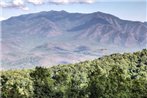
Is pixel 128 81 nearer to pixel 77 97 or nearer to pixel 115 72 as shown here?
→ pixel 115 72

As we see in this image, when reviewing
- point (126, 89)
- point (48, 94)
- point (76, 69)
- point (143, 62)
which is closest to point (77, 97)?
point (48, 94)

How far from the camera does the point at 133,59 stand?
199 metres

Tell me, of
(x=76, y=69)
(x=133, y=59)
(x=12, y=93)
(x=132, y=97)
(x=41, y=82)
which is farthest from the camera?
(x=133, y=59)

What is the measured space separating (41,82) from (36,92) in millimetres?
3864

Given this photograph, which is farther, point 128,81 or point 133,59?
point 133,59

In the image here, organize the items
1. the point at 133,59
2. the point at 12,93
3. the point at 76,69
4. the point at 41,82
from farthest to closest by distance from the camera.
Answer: the point at 133,59 < the point at 76,69 < the point at 41,82 < the point at 12,93

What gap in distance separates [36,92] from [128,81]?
73.6 feet

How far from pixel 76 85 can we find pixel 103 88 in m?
16.2

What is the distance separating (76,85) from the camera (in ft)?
335

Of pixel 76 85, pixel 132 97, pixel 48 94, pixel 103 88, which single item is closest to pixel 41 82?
pixel 48 94

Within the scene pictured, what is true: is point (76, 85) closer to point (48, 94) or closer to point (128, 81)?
point (48, 94)

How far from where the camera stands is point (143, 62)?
192000 millimetres

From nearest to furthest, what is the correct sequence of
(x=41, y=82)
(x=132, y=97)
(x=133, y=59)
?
1. (x=132, y=97)
2. (x=41, y=82)
3. (x=133, y=59)

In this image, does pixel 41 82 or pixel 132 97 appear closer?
pixel 132 97
